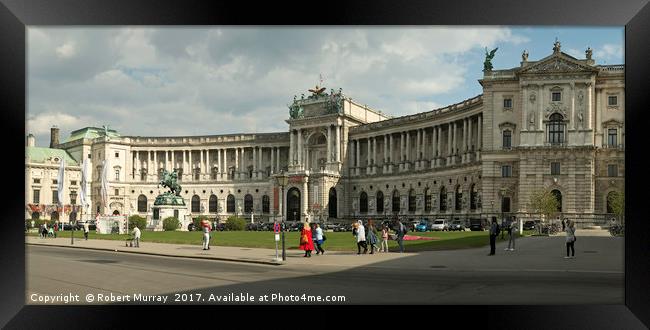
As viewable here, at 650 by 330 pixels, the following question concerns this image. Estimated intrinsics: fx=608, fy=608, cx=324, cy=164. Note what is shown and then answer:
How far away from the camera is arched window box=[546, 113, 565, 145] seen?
75.6m

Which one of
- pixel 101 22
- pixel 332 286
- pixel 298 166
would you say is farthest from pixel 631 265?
pixel 298 166

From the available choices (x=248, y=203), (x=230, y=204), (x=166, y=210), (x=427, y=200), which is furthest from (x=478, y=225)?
(x=230, y=204)

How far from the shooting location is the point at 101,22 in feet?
55.6

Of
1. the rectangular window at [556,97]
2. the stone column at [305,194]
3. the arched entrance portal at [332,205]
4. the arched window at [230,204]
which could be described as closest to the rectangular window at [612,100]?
the rectangular window at [556,97]

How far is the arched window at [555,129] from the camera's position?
75.6 meters

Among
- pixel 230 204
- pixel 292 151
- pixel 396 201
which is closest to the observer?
pixel 396 201

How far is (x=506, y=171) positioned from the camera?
78688mm

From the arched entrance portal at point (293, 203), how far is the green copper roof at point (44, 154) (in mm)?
55787

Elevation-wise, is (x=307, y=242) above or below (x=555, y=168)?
below

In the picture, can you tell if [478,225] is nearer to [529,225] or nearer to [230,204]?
[529,225]

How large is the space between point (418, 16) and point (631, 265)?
933cm

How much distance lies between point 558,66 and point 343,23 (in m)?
65.8

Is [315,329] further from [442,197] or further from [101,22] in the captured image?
[442,197]

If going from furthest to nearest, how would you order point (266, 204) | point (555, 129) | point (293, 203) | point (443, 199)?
point (266, 204) < point (293, 203) < point (443, 199) < point (555, 129)
